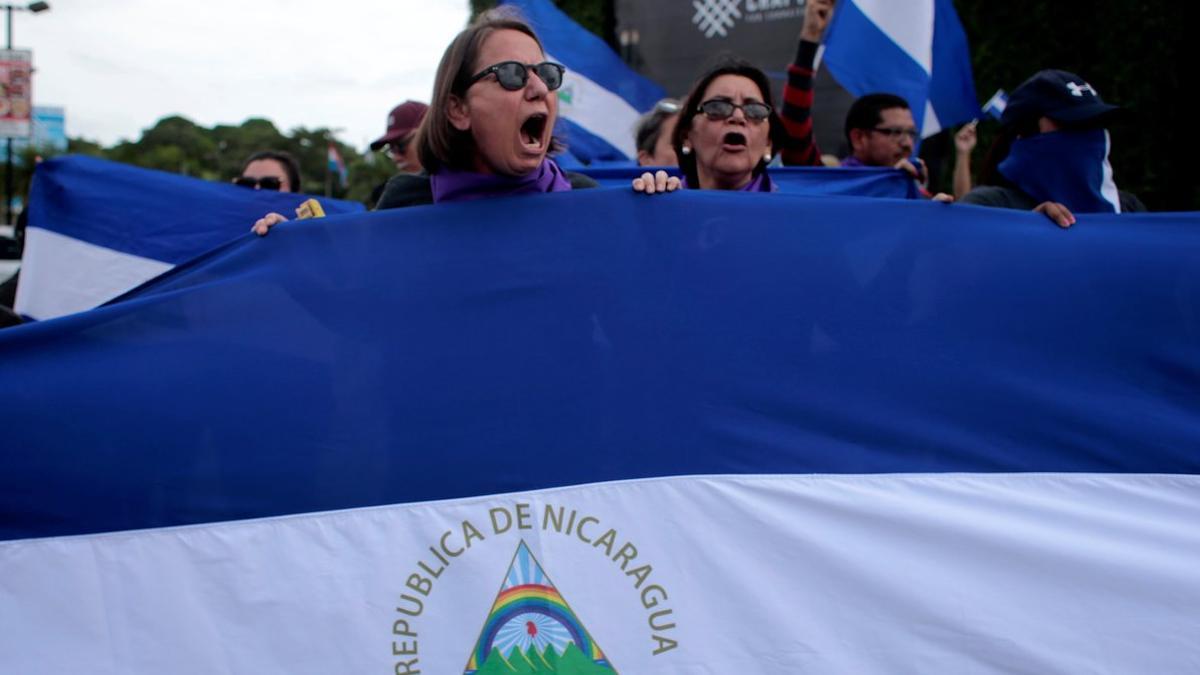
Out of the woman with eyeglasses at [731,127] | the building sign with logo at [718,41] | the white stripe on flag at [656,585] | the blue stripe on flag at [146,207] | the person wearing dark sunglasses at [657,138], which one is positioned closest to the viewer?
the white stripe on flag at [656,585]

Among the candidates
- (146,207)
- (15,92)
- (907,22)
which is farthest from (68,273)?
(15,92)

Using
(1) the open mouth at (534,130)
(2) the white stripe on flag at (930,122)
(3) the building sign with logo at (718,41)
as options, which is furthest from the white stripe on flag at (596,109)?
(1) the open mouth at (534,130)

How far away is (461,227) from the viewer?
2.40m

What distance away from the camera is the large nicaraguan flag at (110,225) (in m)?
4.79

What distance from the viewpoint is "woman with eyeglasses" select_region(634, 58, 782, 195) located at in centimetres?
298

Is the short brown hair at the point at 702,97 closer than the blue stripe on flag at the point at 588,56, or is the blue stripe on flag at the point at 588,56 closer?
the short brown hair at the point at 702,97

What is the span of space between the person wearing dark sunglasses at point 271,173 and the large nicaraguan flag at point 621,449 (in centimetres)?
300

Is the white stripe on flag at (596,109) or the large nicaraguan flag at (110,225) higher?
the white stripe on flag at (596,109)

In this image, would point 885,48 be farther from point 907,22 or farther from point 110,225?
point 110,225

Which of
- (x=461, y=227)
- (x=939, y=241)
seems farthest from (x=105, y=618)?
(x=939, y=241)

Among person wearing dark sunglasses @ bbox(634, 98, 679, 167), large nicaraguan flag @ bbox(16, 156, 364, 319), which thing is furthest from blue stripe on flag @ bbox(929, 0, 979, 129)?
large nicaraguan flag @ bbox(16, 156, 364, 319)

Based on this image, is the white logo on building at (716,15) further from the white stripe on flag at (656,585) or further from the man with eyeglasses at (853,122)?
the white stripe on flag at (656,585)

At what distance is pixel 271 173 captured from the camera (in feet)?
17.5

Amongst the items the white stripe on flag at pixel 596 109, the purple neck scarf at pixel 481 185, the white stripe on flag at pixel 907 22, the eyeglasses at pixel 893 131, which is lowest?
the purple neck scarf at pixel 481 185
